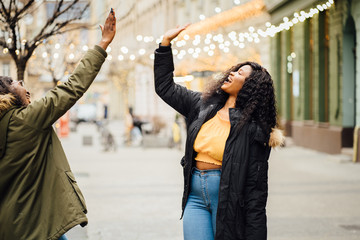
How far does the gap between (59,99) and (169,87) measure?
0.81 m

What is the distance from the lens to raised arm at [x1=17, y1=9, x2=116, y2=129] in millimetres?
3822

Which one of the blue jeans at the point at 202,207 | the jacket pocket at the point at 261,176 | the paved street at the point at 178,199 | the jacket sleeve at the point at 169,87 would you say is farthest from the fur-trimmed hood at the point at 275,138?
the paved street at the point at 178,199

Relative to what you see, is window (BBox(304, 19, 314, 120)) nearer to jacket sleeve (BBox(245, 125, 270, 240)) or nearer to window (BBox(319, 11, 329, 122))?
window (BBox(319, 11, 329, 122))

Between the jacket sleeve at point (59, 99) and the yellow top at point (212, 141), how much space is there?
765mm

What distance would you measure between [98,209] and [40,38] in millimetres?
2829

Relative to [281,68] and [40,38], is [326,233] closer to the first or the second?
[40,38]

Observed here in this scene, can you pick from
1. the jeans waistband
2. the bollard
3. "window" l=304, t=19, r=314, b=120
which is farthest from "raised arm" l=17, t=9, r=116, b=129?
"window" l=304, t=19, r=314, b=120

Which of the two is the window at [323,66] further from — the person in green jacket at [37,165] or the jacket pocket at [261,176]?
the person in green jacket at [37,165]

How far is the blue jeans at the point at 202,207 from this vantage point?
13.3 feet

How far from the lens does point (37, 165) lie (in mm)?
3932

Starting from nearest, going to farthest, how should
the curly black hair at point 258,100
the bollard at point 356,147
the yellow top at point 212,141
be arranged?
1. the yellow top at point 212,141
2. the curly black hair at point 258,100
3. the bollard at point 356,147

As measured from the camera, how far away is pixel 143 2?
2371 inches

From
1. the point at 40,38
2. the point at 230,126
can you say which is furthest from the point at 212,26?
the point at 230,126

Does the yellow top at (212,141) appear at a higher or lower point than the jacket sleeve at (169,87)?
lower
